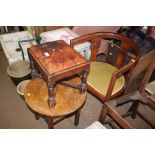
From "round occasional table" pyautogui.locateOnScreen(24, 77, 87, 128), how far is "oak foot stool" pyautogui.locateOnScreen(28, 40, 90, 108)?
0.07 m

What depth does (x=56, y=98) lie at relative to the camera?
5.51ft

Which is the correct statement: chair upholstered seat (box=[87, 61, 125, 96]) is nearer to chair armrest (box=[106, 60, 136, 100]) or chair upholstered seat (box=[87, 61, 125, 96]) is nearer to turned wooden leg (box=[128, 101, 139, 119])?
chair armrest (box=[106, 60, 136, 100])

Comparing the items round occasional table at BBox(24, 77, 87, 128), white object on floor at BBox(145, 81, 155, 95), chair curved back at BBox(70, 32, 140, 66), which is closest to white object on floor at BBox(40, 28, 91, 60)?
chair curved back at BBox(70, 32, 140, 66)

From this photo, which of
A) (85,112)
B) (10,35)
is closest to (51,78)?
(85,112)

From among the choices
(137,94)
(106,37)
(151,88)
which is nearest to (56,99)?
(137,94)

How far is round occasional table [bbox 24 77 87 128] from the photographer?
1.58 m

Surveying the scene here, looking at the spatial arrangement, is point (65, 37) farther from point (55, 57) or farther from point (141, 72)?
point (141, 72)

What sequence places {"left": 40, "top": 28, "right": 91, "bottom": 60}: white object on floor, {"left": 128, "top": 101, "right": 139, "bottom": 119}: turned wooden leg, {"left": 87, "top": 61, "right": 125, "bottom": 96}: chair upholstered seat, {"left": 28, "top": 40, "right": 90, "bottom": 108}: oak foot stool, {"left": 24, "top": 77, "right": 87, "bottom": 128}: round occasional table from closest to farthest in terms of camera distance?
{"left": 28, "top": 40, "right": 90, "bottom": 108}: oak foot stool < {"left": 24, "top": 77, "right": 87, "bottom": 128}: round occasional table < {"left": 87, "top": 61, "right": 125, "bottom": 96}: chair upholstered seat < {"left": 128, "top": 101, "right": 139, "bottom": 119}: turned wooden leg < {"left": 40, "top": 28, "right": 91, "bottom": 60}: white object on floor

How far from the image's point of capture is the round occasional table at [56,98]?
5.17 feet

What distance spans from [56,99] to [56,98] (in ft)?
0.04
